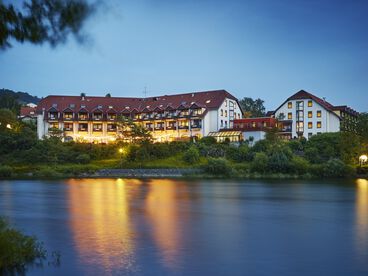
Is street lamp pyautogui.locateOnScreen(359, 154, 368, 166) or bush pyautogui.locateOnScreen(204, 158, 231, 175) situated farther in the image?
street lamp pyautogui.locateOnScreen(359, 154, 368, 166)

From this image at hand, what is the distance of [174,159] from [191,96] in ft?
75.6

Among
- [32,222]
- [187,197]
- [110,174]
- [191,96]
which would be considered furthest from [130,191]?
[191,96]

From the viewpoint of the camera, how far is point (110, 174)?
2552 inches

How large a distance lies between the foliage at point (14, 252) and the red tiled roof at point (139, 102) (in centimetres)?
6771

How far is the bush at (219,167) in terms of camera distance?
61625 mm

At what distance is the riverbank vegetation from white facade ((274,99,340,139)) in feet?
35.6

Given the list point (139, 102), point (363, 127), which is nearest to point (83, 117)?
point (139, 102)

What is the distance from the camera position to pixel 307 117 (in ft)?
264

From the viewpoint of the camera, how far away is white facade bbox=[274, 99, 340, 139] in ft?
260

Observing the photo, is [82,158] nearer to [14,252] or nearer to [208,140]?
[208,140]

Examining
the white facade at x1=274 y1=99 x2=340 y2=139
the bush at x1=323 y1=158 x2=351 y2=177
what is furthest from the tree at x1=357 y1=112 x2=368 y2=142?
the white facade at x1=274 y1=99 x2=340 y2=139

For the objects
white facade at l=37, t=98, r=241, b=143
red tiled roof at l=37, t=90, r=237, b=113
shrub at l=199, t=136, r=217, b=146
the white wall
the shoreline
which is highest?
red tiled roof at l=37, t=90, r=237, b=113

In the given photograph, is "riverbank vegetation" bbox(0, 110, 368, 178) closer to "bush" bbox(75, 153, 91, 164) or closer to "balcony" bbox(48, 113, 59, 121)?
"bush" bbox(75, 153, 91, 164)

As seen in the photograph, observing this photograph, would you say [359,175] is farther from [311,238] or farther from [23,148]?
[23,148]
